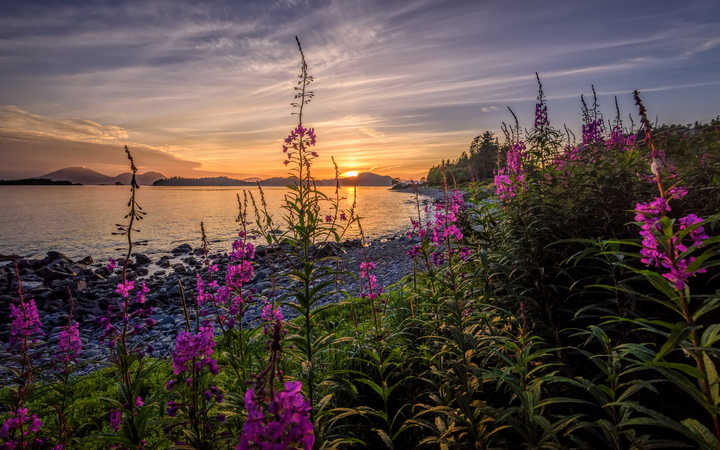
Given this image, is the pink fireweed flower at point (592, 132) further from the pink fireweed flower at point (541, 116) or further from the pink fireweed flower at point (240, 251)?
the pink fireweed flower at point (240, 251)

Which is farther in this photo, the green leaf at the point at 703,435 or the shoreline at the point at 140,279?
the shoreline at the point at 140,279

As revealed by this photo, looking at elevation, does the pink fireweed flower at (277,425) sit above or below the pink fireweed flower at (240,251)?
below

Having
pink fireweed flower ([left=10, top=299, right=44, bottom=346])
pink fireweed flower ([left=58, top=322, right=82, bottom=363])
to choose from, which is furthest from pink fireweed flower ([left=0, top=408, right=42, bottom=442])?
pink fireweed flower ([left=10, top=299, right=44, bottom=346])

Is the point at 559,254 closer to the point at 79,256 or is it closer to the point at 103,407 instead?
the point at 103,407

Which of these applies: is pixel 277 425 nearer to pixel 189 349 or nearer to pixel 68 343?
pixel 189 349

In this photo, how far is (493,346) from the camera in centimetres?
320

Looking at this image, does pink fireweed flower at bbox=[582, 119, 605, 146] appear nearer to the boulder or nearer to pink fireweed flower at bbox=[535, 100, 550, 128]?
pink fireweed flower at bbox=[535, 100, 550, 128]

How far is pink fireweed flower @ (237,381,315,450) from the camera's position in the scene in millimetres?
1296

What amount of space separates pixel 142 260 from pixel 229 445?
68.5 ft

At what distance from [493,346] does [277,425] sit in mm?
2582

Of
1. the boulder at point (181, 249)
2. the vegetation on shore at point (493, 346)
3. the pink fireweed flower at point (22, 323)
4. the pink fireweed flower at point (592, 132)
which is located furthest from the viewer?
the boulder at point (181, 249)

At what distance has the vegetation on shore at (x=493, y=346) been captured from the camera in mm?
1746

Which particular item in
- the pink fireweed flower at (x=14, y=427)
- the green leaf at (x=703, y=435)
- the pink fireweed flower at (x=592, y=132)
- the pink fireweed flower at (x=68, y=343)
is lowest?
the pink fireweed flower at (x=14, y=427)

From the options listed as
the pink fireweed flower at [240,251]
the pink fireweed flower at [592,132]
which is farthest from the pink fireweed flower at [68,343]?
the pink fireweed flower at [592,132]
